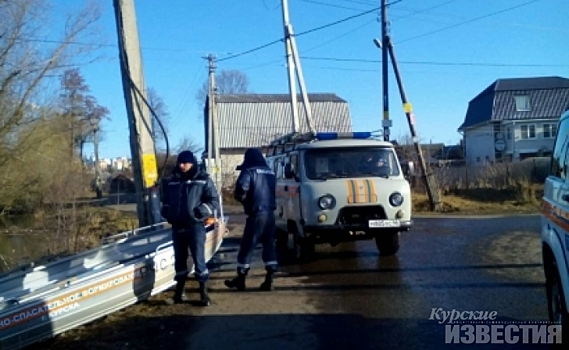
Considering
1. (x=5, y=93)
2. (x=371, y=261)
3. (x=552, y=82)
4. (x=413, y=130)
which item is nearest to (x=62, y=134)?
(x=5, y=93)

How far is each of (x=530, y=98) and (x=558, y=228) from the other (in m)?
50.4

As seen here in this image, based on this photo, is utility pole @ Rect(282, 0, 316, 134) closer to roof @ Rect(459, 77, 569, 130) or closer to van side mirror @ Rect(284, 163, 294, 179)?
van side mirror @ Rect(284, 163, 294, 179)

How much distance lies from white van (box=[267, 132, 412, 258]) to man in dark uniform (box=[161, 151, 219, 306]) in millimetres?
2804

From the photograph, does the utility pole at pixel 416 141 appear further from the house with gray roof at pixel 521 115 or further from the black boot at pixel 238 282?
the house with gray roof at pixel 521 115

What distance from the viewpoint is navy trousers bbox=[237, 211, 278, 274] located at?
8.09 meters

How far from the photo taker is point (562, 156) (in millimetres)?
5125

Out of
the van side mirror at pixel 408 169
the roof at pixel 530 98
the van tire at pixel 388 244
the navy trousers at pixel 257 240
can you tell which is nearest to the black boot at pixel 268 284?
the navy trousers at pixel 257 240

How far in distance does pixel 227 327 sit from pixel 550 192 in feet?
11.6

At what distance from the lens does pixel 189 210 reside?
718 cm

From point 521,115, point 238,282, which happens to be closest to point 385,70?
point 238,282

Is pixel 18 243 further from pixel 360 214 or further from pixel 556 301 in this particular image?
pixel 556 301

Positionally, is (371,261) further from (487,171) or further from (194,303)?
(487,171)

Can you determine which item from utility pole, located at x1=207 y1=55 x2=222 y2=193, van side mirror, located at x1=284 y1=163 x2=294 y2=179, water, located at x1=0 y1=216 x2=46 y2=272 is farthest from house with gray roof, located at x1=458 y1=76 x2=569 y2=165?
van side mirror, located at x1=284 y1=163 x2=294 y2=179

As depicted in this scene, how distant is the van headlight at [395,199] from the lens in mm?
9844
